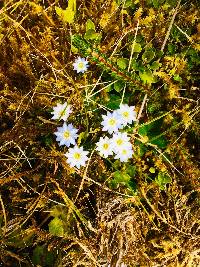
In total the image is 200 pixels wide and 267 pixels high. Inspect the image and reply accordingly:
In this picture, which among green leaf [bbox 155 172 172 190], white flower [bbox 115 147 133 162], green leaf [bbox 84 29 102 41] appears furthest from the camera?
→ green leaf [bbox 84 29 102 41]

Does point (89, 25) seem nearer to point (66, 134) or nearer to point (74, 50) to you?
point (74, 50)

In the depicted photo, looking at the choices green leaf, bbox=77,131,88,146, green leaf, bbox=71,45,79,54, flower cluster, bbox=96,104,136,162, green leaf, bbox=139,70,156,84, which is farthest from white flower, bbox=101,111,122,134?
green leaf, bbox=71,45,79,54

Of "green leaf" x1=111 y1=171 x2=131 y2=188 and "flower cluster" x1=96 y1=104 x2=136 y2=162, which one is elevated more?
"flower cluster" x1=96 y1=104 x2=136 y2=162

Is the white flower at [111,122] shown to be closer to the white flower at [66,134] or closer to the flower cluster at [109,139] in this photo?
the flower cluster at [109,139]

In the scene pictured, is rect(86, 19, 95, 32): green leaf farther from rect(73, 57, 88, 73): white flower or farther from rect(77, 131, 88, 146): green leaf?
rect(77, 131, 88, 146): green leaf

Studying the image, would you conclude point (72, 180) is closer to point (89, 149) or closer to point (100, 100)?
point (89, 149)

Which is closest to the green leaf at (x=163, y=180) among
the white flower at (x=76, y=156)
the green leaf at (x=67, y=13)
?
the white flower at (x=76, y=156)

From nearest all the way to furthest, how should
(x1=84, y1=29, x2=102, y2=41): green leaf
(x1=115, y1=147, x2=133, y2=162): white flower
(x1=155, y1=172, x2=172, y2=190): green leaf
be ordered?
(x1=115, y1=147, x2=133, y2=162): white flower
(x1=155, y1=172, x2=172, y2=190): green leaf
(x1=84, y1=29, x2=102, y2=41): green leaf

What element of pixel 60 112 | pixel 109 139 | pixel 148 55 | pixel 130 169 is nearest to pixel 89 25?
pixel 148 55
